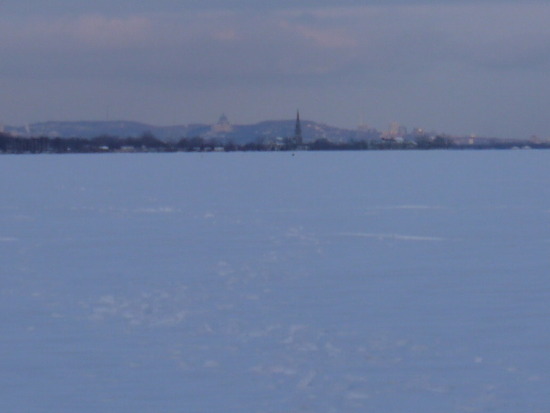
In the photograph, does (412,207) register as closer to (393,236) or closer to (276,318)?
(393,236)

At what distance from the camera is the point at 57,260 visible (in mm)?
12102

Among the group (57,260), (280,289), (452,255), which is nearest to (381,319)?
(280,289)

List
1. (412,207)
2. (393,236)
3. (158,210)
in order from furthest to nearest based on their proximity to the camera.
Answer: (412,207), (158,210), (393,236)

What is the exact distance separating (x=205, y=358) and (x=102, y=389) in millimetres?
936

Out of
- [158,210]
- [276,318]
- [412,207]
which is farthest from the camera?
[412,207]

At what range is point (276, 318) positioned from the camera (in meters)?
7.99

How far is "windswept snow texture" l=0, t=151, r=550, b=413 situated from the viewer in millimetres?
5691

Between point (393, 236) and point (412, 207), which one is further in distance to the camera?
point (412, 207)

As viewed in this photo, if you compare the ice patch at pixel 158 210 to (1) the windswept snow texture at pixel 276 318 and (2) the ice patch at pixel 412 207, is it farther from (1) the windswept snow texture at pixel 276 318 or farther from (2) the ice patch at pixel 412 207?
(2) the ice patch at pixel 412 207

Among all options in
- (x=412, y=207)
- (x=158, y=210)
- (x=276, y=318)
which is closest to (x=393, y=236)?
(x=412, y=207)

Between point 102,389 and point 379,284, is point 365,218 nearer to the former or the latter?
point 379,284

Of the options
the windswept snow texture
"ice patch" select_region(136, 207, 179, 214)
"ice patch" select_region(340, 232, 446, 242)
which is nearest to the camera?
the windswept snow texture

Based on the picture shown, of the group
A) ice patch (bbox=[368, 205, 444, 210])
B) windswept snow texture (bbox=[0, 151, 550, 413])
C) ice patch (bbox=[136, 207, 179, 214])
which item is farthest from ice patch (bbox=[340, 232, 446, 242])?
ice patch (bbox=[136, 207, 179, 214])

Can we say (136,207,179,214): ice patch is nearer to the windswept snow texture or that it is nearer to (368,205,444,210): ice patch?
the windswept snow texture
